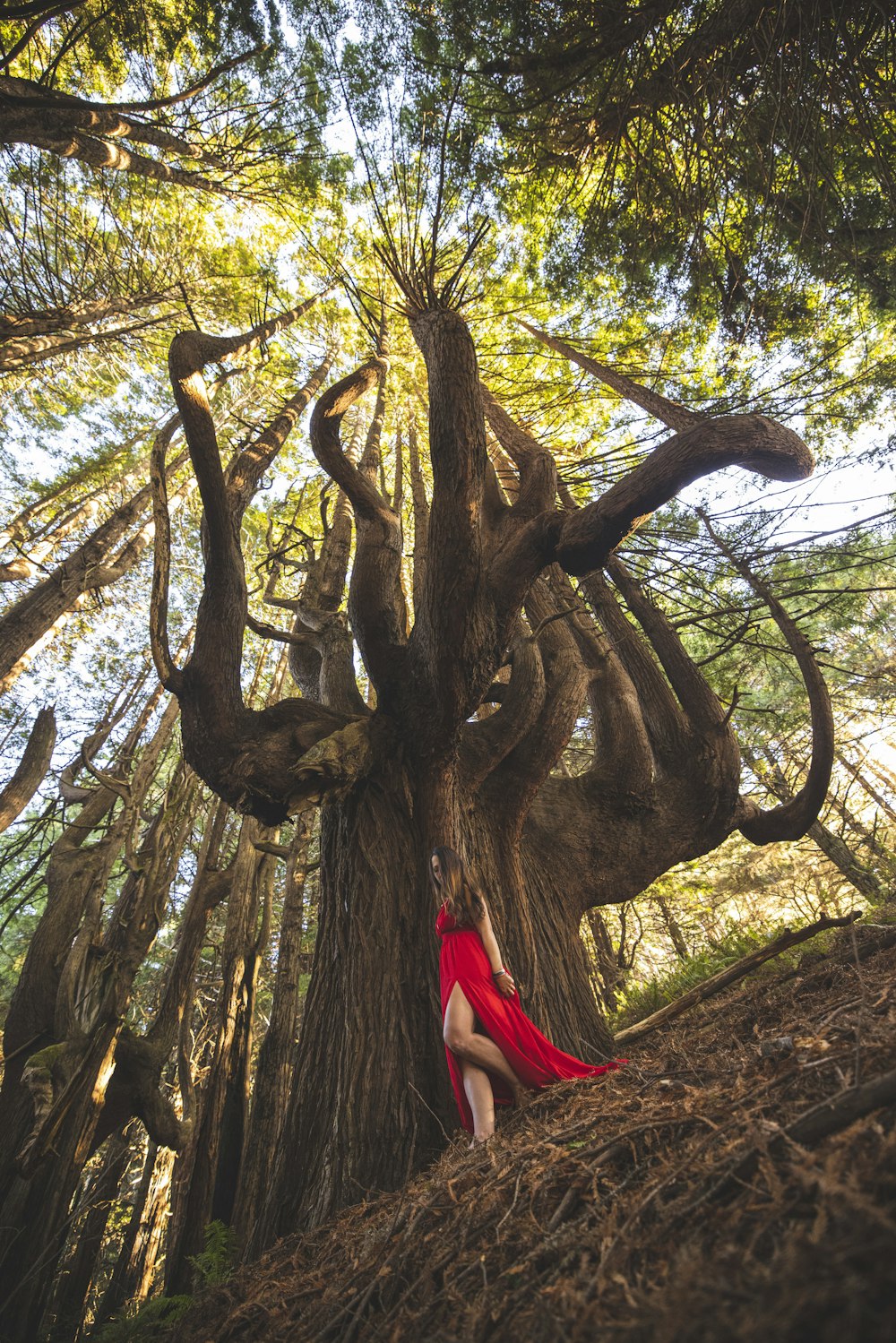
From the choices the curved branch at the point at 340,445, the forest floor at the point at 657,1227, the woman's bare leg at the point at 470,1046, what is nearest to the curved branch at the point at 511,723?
the curved branch at the point at 340,445

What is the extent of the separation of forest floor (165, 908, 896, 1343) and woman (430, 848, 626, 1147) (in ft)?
1.16

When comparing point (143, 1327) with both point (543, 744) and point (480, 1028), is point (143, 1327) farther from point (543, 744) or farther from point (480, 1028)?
point (543, 744)

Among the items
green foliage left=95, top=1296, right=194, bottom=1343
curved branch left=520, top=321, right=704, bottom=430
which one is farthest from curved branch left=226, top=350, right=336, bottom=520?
green foliage left=95, top=1296, right=194, bottom=1343

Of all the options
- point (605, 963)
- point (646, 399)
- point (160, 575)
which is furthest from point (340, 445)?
point (605, 963)

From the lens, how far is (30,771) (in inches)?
257

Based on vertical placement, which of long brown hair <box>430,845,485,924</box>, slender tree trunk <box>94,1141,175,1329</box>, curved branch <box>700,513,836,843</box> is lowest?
slender tree trunk <box>94,1141,175,1329</box>

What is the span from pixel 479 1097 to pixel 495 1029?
10.8 inches

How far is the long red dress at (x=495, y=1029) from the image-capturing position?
2.62 metres

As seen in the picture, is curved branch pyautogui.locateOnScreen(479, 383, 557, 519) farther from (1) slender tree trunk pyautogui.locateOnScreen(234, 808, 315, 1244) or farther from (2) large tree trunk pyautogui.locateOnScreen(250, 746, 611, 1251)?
(1) slender tree trunk pyautogui.locateOnScreen(234, 808, 315, 1244)

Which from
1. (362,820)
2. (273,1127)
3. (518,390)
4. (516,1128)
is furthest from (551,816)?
(518,390)

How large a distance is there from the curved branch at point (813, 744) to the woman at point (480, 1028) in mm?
3013

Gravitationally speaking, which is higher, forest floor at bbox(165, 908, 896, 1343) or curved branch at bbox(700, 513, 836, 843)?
curved branch at bbox(700, 513, 836, 843)

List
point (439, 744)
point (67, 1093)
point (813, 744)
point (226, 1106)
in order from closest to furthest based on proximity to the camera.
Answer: point (439, 744), point (67, 1093), point (813, 744), point (226, 1106)

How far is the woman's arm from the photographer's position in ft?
9.14
